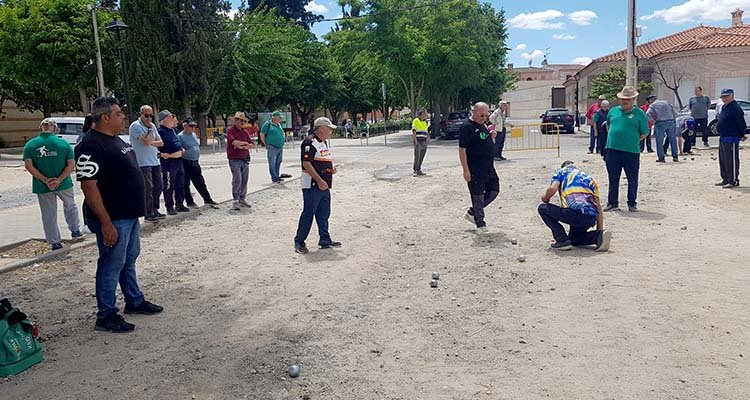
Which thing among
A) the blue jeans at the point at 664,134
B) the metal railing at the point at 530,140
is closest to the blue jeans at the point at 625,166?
the blue jeans at the point at 664,134

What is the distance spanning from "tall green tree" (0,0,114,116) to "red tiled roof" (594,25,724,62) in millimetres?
33864

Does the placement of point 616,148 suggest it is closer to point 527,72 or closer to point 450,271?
point 450,271

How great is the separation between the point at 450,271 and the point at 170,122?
18.3 ft

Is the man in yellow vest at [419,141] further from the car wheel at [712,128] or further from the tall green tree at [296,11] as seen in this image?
the tall green tree at [296,11]

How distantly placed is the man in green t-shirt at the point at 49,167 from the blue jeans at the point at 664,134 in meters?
12.9

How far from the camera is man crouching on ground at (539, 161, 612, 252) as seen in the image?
22.4ft

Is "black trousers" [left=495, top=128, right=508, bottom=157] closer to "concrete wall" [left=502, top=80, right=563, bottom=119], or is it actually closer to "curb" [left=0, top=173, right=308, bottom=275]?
"curb" [left=0, top=173, right=308, bottom=275]

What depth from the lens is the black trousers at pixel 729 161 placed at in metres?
10.6

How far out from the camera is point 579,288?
221 inches

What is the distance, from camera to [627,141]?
898 centimetres


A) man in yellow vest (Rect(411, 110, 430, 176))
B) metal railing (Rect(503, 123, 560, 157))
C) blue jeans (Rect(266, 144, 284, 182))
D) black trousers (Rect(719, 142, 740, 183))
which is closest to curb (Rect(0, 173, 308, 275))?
blue jeans (Rect(266, 144, 284, 182))

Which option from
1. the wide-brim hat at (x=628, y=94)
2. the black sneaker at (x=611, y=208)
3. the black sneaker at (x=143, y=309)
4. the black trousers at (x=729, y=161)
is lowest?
the black sneaker at (x=143, y=309)

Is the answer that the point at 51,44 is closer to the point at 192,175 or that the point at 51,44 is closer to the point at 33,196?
the point at 33,196

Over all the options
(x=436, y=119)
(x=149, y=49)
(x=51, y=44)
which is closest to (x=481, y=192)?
(x=149, y=49)
